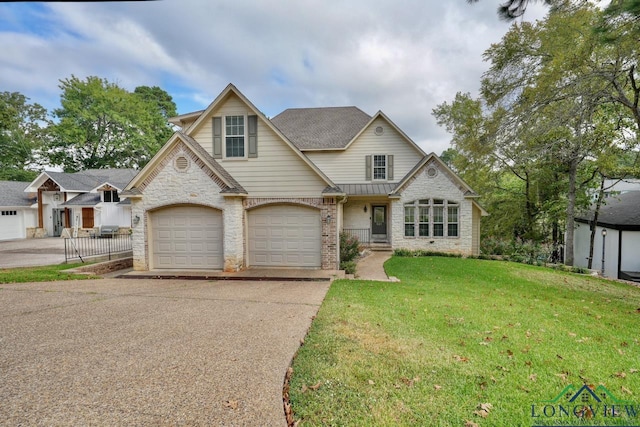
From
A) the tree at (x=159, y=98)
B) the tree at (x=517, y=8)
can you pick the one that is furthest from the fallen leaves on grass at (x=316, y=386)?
the tree at (x=159, y=98)

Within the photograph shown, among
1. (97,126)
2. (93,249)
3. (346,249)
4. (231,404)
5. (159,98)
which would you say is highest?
(159,98)

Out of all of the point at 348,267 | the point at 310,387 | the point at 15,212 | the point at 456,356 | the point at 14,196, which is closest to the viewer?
the point at 310,387

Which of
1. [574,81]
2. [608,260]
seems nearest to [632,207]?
[608,260]

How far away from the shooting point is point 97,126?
112ft

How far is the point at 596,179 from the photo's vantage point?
56.8 feet

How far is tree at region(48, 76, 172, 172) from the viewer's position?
32281mm

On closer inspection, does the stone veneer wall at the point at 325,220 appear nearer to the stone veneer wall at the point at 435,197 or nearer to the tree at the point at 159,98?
the stone veneer wall at the point at 435,197

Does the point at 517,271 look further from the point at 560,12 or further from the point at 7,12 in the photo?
the point at 7,12

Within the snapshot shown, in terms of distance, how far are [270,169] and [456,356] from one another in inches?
318

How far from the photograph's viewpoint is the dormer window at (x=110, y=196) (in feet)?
75.5

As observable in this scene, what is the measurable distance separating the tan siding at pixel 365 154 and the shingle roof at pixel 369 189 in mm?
342

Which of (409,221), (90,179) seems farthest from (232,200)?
(90,179)

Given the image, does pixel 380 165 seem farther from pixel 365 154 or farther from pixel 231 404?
pixel 231 404

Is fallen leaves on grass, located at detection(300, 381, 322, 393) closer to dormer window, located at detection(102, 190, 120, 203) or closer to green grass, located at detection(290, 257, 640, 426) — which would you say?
green grass, located at detection(290, 257, 640, 426)
